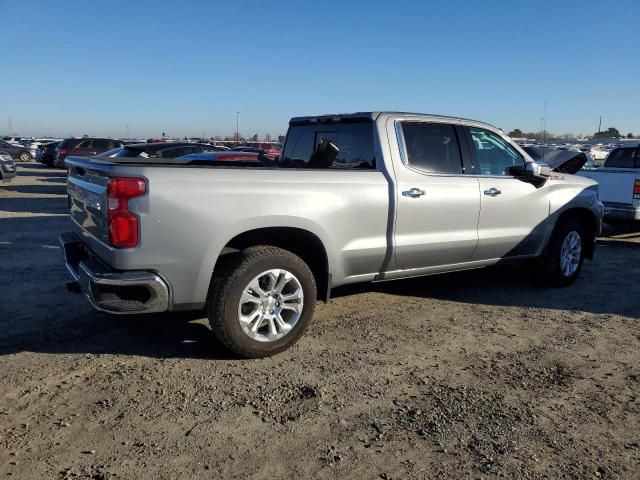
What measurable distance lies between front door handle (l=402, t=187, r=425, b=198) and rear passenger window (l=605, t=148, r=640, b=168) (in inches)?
306

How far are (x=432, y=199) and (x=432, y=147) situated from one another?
0.56 metres

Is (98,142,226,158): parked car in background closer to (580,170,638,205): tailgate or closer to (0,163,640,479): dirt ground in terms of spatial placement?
(0,163,640,479): dirt ground

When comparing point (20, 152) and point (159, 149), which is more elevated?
point (159, 149)

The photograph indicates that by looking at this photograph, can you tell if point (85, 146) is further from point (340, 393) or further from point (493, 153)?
point (340, 393)

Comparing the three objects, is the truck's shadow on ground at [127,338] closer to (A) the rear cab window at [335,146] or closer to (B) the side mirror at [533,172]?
(A) the rear cab window at [335,146]

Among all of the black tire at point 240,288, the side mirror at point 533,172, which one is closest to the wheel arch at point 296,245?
the black tire at point 240,288

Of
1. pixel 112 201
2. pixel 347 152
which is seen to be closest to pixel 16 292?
pixel 112 201

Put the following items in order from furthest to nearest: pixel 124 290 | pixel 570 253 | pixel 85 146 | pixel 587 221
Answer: pixel 85 146
pixel 587 221
pixel 570 253
pixel 124 290

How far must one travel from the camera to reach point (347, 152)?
537 centimetres

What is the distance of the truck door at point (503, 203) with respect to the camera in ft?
18.6

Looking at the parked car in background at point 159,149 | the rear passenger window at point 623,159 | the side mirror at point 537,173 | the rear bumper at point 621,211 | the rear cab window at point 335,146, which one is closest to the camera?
the rear cab window at point 335,146

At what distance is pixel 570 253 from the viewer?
6688 millimetres

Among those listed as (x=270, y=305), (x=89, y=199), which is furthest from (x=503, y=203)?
(x=89, y=199)

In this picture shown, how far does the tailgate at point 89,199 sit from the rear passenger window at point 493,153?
11.9ft
